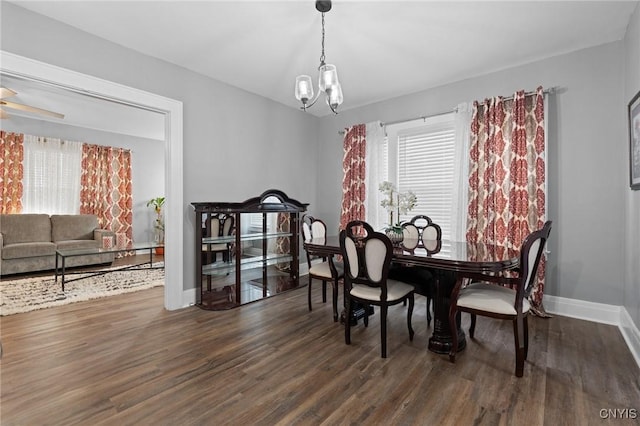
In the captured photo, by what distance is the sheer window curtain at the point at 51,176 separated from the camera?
18.3 ft

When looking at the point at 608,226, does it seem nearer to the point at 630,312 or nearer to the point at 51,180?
the point at 630,312

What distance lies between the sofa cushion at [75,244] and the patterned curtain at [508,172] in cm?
614

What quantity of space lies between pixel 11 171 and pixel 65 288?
299cm

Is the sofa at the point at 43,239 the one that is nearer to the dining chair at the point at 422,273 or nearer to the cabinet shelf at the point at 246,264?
the cabinet shelf at the point at 246,264

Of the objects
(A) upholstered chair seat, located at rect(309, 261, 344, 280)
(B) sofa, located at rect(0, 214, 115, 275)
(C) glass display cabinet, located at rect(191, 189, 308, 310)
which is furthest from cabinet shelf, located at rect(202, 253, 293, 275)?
(B) sofa, located at rect(0, 214, 115, 275)

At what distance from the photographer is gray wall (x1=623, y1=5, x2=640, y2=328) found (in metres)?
2.40

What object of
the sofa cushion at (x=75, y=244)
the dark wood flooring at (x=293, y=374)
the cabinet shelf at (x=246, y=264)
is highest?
the sofa cushion at (x=75, y=244)

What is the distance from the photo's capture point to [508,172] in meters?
3.41

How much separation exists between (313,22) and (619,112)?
302cm

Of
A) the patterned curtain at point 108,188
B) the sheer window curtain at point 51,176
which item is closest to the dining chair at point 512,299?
the patterned curtain at point 108,188

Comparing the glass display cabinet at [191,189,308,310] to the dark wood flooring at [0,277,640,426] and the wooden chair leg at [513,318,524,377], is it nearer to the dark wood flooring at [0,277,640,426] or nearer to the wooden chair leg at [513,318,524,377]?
the dark wood flooring at [0,277,640,426]

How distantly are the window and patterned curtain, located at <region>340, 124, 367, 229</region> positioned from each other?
1.23 feet

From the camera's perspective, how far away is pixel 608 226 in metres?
2.98

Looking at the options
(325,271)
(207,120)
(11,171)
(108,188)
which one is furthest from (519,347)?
(11,171)
